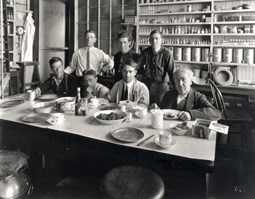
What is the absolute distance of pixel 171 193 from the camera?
1.87 m

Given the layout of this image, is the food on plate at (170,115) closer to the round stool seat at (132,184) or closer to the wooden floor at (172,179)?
the wooden floor at (172,179)

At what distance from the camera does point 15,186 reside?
1.94 m

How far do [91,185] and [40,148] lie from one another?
64 cm

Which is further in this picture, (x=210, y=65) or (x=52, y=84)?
(x=210, y=65)

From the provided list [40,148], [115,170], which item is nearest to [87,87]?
[40,148]

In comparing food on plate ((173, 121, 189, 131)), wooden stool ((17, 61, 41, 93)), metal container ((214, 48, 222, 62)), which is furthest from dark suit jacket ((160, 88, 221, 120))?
wooden stool ((17, 61, 41, 93))

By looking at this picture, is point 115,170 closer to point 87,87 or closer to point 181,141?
point 181,141

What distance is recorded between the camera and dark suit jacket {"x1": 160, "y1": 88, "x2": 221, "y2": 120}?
2279 millimetres

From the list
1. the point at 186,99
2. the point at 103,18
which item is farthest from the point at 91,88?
the point at 103,18

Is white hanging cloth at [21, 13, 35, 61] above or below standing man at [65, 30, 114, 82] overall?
above

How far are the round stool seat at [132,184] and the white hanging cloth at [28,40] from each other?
4.86 meters

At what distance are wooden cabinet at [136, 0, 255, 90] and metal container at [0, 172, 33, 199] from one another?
151 inches

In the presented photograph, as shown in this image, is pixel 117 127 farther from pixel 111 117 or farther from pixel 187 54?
pixel 187 54

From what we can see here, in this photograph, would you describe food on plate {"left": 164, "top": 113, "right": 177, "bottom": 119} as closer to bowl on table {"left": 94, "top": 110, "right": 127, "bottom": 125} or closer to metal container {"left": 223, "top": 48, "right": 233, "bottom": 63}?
bowl on table {"left": 94, "top": 110, "right": 127, "bottom": 125}
